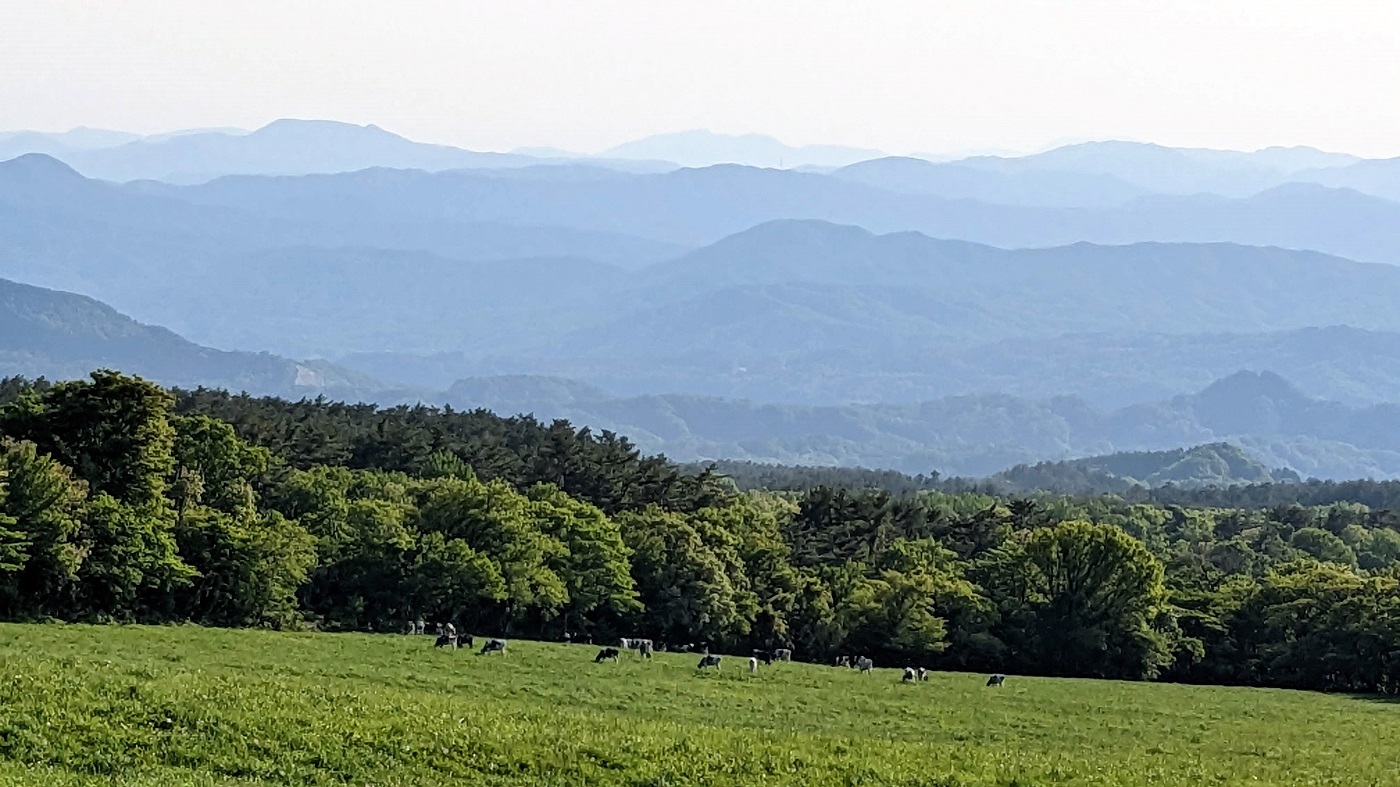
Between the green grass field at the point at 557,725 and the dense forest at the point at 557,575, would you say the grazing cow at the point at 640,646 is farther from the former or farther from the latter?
the dense forest at the point at 557,575

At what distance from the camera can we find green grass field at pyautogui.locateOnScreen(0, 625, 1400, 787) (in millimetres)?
24000

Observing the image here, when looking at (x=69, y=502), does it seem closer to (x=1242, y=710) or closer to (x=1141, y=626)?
(x=1242, y=710)

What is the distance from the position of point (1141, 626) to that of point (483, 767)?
4990cm

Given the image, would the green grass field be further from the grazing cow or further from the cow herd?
the grazing cow

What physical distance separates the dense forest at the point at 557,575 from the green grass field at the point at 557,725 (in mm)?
7158

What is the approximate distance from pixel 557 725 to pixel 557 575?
40130 mm

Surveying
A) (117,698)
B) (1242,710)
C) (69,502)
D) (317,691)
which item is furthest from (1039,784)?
(69,502)

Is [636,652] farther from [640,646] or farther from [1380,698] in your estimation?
[1380,698]

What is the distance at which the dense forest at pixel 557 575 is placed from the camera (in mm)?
54656

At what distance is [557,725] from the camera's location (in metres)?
28.5

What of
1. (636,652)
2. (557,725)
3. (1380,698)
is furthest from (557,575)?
(557,725)

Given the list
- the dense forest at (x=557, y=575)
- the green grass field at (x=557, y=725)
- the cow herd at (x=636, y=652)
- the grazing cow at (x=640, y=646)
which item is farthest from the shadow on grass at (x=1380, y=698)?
the grazing cow at (x=640, y=646)

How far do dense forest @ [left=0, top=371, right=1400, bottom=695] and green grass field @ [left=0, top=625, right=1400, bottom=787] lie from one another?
716cm

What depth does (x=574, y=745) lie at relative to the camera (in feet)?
86.1
